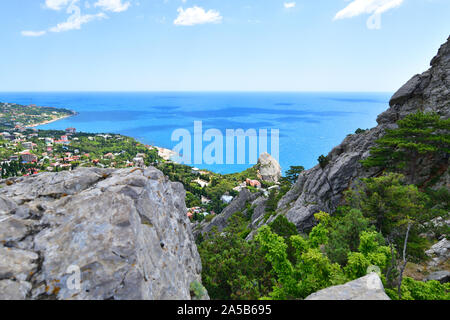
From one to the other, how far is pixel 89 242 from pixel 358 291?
21.5 feet

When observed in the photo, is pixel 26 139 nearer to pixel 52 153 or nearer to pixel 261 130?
pixel 52 153

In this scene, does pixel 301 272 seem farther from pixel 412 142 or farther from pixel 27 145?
Answer: pixel 27 145

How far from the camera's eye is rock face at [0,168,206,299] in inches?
182

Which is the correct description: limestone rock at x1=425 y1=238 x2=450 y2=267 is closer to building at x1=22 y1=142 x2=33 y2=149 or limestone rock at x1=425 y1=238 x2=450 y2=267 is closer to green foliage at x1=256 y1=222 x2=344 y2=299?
green foliage at x1=256 y1=222 x2=344 y2=299

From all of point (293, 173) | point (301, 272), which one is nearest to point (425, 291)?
point (301, 272)

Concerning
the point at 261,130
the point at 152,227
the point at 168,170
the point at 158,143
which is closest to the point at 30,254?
the point at 152,227

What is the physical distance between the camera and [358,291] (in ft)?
18.7

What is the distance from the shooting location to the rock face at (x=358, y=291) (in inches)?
213

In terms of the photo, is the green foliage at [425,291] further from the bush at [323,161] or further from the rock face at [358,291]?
the bush at [323,161]

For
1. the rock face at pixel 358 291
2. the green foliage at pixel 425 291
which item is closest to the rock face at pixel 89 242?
the rock face at pixel 358 291

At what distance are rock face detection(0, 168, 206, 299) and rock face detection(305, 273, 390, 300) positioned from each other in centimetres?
376

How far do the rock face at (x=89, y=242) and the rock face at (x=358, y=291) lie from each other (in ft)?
12.3

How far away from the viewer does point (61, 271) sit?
479 cm

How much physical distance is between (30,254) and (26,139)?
150751 millimetres
